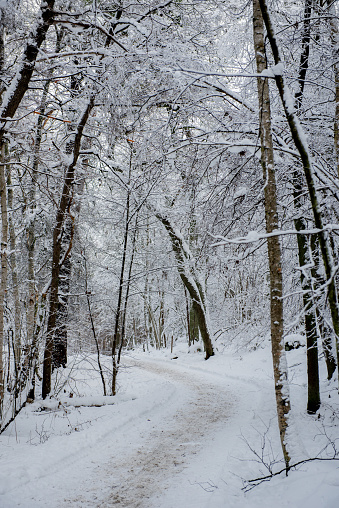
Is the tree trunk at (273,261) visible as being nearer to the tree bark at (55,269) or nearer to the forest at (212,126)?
the forest at (212,126)

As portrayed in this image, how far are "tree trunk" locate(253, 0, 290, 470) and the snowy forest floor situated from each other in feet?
1.16

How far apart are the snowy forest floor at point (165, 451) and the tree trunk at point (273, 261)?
35 centimetres

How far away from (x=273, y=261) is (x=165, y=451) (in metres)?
3.33

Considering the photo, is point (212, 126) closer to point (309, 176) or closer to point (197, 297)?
point (309, 176)

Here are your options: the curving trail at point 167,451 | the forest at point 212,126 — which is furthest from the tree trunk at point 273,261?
the curving trail at point 167,451

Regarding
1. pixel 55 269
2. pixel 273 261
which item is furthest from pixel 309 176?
pixel 55 269

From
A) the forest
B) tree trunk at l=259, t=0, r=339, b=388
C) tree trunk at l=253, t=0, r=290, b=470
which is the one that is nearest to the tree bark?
the forest

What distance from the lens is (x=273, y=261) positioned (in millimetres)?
4055

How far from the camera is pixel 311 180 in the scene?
11.0 feet

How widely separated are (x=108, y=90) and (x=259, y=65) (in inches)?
106

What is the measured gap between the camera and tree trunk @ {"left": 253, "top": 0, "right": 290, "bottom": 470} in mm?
3799

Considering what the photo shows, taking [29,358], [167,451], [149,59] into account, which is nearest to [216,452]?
[167,451]

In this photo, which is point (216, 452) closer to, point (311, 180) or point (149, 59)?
point (311, 180)

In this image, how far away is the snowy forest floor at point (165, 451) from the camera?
340 centimetres
